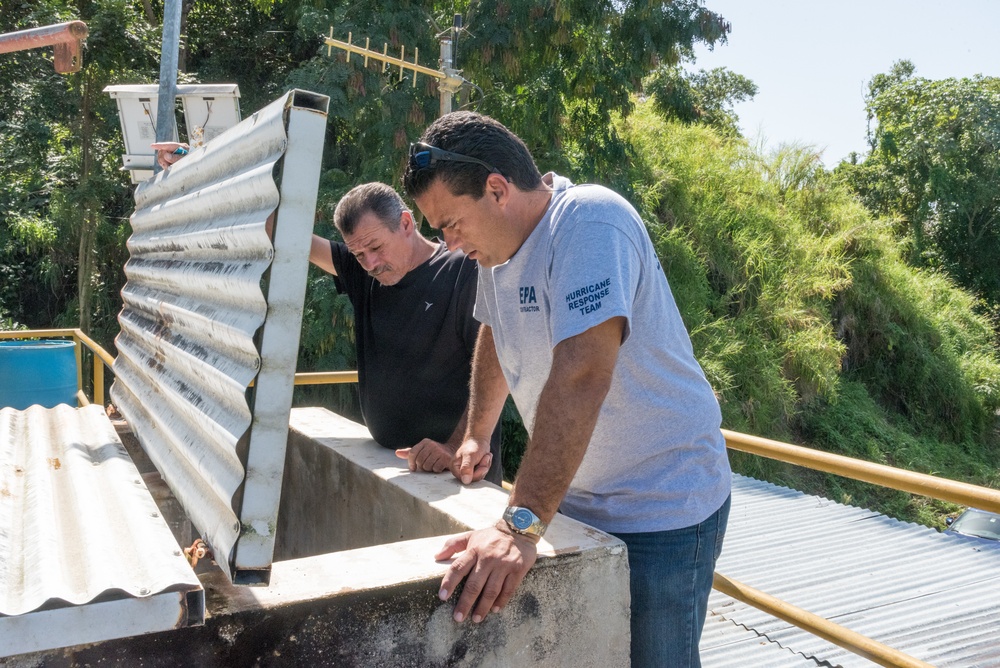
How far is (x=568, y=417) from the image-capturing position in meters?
1.77

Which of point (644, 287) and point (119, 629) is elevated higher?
point (644, 287)

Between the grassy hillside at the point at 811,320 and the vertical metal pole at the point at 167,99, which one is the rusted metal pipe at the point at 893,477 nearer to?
the vertical metal pole at the point at 167,99

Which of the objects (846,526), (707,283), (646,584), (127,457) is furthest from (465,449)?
(707,283)

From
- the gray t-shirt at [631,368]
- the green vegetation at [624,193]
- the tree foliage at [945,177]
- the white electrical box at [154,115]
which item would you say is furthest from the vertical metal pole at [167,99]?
the tree foliage at [945,177]

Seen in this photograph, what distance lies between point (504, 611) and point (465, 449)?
778mm

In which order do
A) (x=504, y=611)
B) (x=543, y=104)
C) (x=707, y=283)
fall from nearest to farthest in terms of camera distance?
(x=504, y=611), (x=543, y=104), (x=707, y=283)

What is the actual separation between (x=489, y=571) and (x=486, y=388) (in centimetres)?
89

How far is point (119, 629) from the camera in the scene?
1.42 meters

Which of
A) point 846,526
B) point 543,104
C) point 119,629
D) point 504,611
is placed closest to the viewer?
point 119,629

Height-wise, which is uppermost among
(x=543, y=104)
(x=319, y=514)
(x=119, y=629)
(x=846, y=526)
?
(x=543, y=104)

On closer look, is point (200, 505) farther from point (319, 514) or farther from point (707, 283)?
point (707, 283)

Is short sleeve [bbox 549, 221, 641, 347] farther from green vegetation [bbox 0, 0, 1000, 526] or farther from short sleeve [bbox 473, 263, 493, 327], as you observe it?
green vegetation [bbox 0, 0, 1000, 526]

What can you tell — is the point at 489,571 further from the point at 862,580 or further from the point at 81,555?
the point at 862,580

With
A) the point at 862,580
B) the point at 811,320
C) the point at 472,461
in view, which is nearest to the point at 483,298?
the point at 472,461
